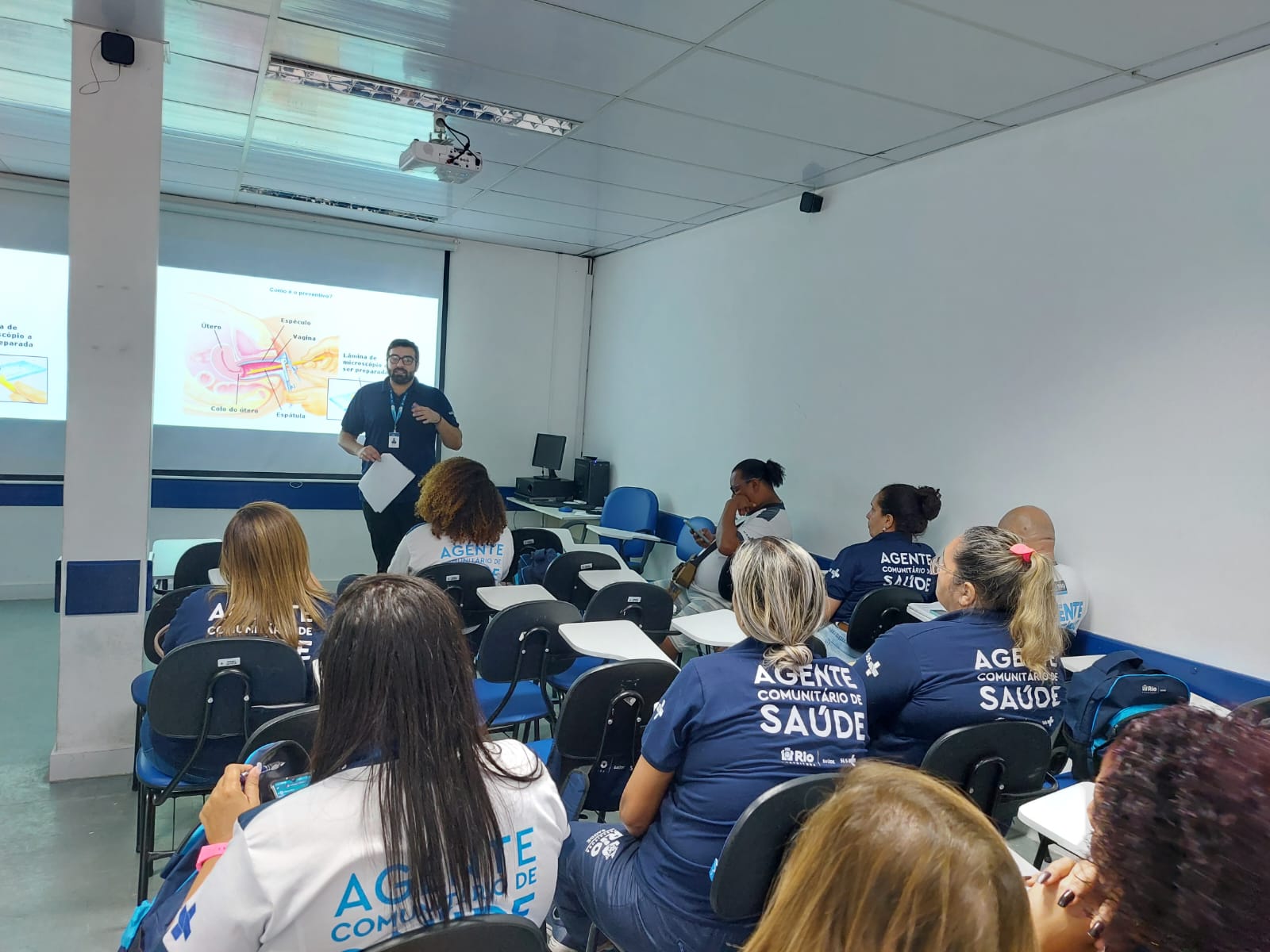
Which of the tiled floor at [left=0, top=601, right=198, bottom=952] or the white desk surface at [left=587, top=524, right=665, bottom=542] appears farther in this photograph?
the white desk surface at [left=587, top=524, right=665, bottom=542]

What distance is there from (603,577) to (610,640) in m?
0.95

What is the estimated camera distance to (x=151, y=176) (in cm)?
291

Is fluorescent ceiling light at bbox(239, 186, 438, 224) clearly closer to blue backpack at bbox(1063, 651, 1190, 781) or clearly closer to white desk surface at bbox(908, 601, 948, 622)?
white desk surface at bbox(908, 601, 948, 622)

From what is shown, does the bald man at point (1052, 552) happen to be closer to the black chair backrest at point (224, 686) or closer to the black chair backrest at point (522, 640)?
the black chair backrest at point (522, 640)

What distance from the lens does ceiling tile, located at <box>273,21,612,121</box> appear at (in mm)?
2896

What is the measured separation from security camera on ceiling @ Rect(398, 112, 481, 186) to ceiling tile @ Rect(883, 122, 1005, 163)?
77.8 inches

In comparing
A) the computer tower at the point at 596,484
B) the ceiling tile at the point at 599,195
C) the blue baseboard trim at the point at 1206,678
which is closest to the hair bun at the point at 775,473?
the ceiling tile at the point at 599,195

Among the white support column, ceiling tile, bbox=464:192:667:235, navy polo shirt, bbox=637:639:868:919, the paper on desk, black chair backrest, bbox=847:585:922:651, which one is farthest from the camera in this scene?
ceiling tile, bbox=464:192:667:235

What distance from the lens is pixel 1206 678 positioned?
2641 mm

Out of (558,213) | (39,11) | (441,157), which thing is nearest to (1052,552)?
(441,157)

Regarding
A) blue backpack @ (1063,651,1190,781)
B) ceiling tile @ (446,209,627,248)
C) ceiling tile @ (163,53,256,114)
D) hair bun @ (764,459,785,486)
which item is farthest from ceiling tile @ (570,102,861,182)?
blue backpack @ (1063,651,1190,781)

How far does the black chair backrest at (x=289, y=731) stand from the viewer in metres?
1.60

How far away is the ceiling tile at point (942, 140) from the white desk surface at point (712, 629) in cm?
231

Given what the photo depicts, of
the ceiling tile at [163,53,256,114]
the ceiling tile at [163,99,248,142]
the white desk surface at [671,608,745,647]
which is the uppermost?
the ceiling tile at [163,99,248,142]
